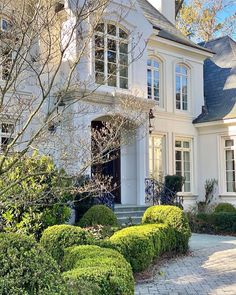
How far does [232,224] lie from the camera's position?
13391 millimetres

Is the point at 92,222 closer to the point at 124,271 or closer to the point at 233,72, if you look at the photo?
the point at 124,271

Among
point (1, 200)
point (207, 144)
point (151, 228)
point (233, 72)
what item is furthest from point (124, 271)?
point (233, 72)

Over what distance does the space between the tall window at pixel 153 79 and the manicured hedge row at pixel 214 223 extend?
5611 millimetres

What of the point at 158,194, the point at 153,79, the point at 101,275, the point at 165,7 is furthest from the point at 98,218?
the point at 165,7

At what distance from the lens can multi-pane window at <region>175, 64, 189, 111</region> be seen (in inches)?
722

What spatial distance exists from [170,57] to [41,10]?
13.1 metres

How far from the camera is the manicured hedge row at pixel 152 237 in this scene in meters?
7.64

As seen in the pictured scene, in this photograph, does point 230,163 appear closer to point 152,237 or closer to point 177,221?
point 177,221

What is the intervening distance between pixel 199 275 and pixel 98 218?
11.7 ft

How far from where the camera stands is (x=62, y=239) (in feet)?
23.4

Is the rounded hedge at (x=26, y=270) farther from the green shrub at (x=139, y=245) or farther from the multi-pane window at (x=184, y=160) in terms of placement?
the multi-pane window at (x=184, y=160)

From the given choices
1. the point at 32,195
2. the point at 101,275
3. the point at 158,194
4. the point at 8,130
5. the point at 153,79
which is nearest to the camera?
the point at 101,275

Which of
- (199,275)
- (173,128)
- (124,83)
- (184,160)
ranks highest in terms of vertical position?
(124,83)

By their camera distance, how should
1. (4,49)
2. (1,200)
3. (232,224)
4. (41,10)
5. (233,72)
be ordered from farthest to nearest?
(233,72)
(232,224)
(4,49)
(41,10)
(1,200)
